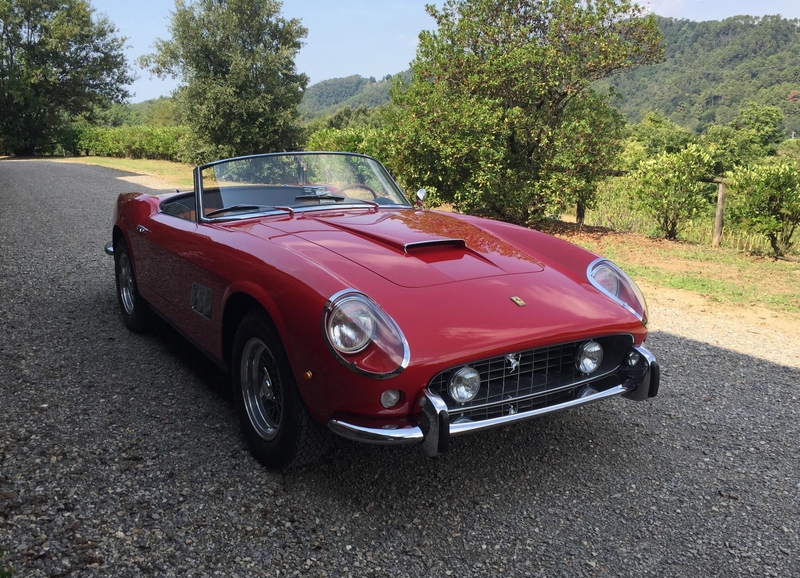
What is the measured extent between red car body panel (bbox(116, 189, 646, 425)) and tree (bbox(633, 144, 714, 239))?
6.57 meters

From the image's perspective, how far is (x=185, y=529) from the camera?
2395mm

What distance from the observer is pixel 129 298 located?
492cm

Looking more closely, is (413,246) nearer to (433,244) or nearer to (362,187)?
(433,244)

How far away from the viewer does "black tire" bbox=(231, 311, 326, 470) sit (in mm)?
2562

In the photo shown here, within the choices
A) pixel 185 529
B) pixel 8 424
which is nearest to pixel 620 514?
pixel 185 529

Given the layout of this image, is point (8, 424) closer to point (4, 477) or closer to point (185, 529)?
point (4, 477)

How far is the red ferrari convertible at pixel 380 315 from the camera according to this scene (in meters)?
2.34

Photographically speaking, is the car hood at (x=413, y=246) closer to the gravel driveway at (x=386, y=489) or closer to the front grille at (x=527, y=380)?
the front grille at (x=527, y=380)

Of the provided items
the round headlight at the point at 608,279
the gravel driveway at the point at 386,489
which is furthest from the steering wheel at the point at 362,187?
the round headlight at the point at 608,279

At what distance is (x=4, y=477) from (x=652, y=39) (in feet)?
33.1

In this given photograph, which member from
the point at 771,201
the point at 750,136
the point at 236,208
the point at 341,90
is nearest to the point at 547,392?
the point at 236,208

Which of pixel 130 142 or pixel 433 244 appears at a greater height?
pixel 130 142

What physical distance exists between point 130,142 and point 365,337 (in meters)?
33.8

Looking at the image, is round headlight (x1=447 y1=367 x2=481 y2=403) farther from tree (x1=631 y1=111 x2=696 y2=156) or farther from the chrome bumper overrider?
tree (x1=631 y1=111 x2=696 y2=156)
